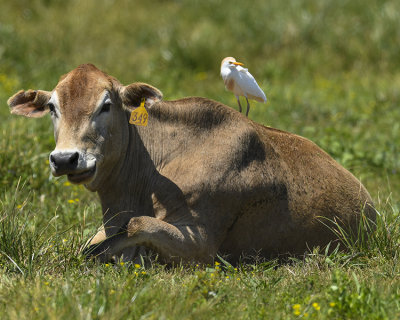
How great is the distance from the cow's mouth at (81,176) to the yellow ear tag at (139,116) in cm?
65

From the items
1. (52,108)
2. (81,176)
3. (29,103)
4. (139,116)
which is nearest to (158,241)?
(81,176)

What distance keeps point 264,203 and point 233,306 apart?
4.99 feet

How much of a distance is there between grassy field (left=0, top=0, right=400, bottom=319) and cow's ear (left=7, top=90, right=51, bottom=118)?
0.67 m

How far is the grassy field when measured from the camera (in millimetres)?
4426

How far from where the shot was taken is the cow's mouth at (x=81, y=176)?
5.28 m

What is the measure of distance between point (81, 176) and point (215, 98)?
7457 mm

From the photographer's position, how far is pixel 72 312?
4008 millimetres

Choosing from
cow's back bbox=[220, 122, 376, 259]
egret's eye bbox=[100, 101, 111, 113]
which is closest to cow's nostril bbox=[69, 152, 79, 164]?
egret's eye bbox=[100, 101, 111, 113]

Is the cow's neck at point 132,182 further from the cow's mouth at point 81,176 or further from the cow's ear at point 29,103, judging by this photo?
the cow's ear at point 29,103

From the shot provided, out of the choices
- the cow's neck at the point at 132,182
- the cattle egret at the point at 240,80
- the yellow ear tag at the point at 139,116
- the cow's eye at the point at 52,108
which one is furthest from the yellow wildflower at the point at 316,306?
the cattle egret at the point at 240,80

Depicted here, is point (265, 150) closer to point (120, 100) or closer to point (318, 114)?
point (120, 100)

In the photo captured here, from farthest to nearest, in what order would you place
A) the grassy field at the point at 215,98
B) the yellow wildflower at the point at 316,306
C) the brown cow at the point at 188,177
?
1. the brown cow at the point at 188,177
2. the grassy field at the point at 215,98
3. the yellow wildflower at the point at 316,306

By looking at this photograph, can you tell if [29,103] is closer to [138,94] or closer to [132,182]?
[138,94]

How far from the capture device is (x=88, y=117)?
17.9 ft
